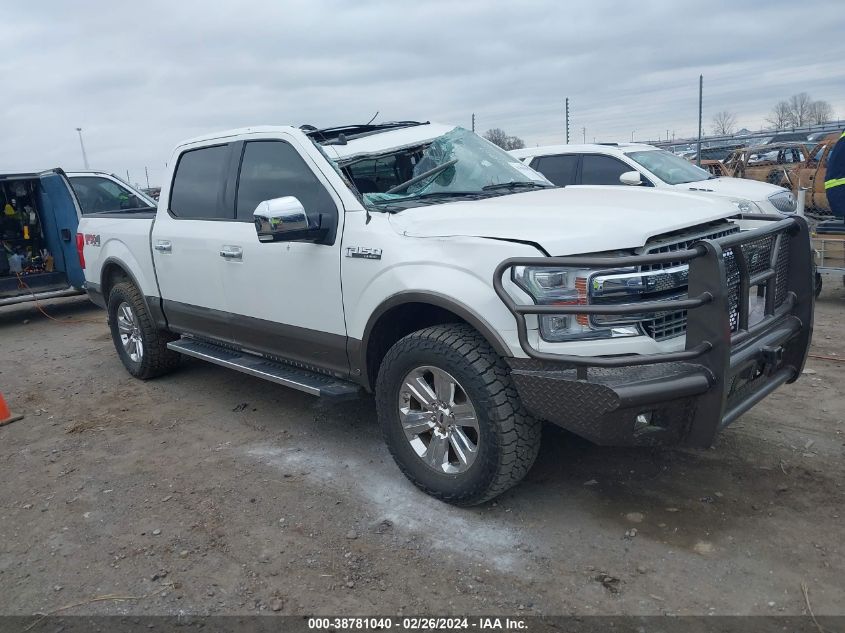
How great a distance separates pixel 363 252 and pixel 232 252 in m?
1.32

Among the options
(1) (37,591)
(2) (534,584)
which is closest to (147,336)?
(1) (37,591)

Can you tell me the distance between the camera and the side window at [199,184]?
500 cm

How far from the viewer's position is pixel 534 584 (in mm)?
2988

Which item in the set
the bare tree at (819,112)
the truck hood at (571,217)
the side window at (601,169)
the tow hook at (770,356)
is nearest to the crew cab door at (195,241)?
the truck hood at (571,217)

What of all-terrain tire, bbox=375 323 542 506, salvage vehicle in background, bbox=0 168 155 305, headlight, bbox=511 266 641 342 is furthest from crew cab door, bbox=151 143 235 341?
salvage vehicle in background, bbox=0 168 155 305

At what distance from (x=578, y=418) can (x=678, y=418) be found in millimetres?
427

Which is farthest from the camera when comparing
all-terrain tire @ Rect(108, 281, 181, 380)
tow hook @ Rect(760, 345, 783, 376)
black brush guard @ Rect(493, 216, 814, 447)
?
all-terrain tire @ Rect(108, 281, 181, 380)

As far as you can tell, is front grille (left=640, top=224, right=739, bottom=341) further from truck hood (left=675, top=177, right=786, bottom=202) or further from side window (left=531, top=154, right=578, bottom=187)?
side window (left=531, top=154, right=578, bottom=187)

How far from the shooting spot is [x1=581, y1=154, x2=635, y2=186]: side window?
9250 mm

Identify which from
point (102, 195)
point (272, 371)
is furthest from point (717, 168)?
point (272, 371)

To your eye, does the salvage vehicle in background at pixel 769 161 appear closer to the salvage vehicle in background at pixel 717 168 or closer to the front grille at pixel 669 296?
the salvage vehicle in background at pixel 717 168

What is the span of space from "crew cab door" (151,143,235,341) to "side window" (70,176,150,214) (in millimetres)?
5386

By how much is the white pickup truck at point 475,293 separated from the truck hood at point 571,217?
0.01 meters

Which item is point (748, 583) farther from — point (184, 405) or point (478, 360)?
point (184, 405)
